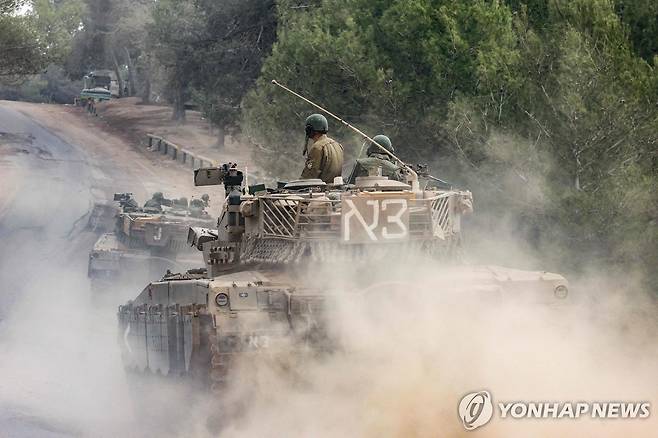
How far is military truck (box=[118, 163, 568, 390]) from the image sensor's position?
40.0ft

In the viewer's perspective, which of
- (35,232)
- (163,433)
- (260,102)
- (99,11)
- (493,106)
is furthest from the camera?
(99,11)

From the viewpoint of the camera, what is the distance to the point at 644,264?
782 inches

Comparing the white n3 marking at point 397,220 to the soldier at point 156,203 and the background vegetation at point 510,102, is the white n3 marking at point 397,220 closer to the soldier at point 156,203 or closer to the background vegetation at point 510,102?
the background vegetation at point 510,102

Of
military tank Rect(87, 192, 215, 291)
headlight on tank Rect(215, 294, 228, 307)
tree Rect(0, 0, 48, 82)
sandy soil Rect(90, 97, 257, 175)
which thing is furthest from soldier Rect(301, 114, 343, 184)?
tree Rect(0, 0, 48, 82)

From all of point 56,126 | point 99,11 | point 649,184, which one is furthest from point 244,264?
point 99,11

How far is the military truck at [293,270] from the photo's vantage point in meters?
12.2

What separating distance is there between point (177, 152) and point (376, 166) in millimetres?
35952

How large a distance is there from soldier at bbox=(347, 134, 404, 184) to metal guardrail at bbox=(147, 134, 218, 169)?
28.4m

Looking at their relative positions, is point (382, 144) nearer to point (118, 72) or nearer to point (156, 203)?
point (156, 203)

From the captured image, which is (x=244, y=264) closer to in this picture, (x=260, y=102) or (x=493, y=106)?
(x=493, y=106)

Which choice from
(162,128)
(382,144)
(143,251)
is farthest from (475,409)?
(162,128)

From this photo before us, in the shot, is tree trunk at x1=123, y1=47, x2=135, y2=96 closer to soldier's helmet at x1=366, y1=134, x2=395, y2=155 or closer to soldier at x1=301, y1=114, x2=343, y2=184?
soldier's helmet at x1=366, y1=134, x2=395, y2=155


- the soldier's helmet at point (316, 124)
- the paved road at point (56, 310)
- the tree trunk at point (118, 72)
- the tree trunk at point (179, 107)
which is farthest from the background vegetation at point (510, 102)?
the tree trunk at point (118, 72)

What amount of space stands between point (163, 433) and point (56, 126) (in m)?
50.2
